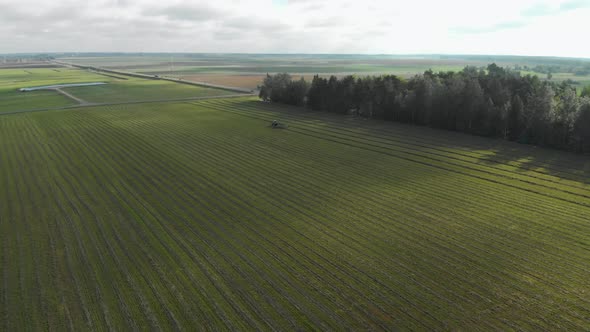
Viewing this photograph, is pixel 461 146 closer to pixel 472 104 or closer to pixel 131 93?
pixel 472 104

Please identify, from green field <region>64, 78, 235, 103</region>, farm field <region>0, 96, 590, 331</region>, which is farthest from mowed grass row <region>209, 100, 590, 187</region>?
green field <region>64, 78, 235, 103</region>

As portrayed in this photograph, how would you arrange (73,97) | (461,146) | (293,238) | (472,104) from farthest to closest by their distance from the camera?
(73,97), (472,104), (461,146), (293,238)

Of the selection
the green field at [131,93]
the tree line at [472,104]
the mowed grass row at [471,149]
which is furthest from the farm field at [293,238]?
the green field at [131,93]

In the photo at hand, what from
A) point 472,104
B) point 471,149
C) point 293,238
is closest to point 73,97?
point 293,238

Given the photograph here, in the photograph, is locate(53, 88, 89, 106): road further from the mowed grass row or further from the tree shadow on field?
the tree shadow on field

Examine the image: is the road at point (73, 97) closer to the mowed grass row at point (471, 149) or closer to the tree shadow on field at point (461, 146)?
the mowed grass row at point (471, 149)
